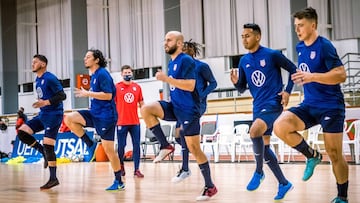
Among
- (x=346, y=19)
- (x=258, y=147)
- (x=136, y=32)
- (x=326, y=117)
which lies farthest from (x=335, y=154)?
(x=136, y=32)

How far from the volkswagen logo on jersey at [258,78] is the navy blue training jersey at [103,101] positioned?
6.58 ft

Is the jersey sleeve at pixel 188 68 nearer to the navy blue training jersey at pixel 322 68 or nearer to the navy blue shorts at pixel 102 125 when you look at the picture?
the navy blue training jersey at pixel 322 68

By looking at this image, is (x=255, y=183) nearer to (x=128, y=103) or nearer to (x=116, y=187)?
(x=116, y=187)

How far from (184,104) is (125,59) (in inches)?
737

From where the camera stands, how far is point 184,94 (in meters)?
6.11

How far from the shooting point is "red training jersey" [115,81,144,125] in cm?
1007

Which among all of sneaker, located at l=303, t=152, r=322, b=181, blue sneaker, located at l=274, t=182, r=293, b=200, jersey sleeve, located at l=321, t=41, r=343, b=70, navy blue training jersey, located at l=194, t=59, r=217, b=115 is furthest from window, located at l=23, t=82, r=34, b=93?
jersey sleeve, located at l=321, t=41, r=343, b=70

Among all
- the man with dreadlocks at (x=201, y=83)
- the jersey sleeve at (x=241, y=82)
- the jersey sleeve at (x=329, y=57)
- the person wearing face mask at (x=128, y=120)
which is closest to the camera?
the jersey sleeve at (x=329, y=57)

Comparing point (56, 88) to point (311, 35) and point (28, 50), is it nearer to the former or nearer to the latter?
point (311, 35)

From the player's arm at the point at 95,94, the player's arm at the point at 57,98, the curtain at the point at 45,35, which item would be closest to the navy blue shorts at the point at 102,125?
the player's arm at the point at 95,94

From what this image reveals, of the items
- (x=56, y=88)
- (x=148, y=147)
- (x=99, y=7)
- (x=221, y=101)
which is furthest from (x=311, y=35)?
(x=99, y=7)

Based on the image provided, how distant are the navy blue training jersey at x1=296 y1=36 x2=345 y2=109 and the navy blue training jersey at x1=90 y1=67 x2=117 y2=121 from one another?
2.93 metres

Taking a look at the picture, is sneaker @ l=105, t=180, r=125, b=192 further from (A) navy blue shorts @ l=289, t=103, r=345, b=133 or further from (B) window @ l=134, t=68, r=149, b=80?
(B) window @ l=134, t=68, r=149, b=80

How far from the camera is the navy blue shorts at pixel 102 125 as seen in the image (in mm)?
7094
